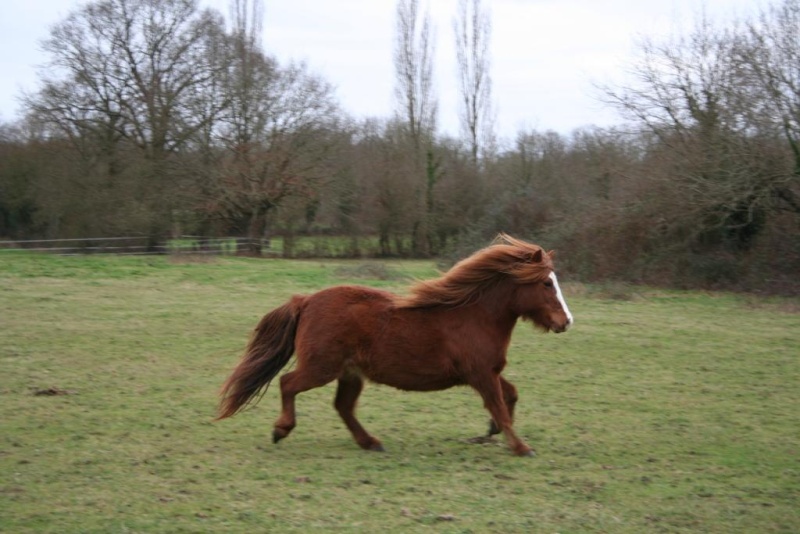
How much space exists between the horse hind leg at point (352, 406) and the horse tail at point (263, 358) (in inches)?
22.2

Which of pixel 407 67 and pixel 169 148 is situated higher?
pixel 407 67

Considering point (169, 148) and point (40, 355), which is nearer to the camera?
point (40, 355)

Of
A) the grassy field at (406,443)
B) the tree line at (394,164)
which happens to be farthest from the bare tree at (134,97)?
the grassy field at (406,443)

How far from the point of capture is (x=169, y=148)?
3678 cm

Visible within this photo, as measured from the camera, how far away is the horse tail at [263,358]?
678 centimetres

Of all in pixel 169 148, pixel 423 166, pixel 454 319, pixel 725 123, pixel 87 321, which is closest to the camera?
pixel 454 319

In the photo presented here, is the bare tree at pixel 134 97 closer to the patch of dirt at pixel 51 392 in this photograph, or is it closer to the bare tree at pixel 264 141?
the bare tree at pixel 264 141

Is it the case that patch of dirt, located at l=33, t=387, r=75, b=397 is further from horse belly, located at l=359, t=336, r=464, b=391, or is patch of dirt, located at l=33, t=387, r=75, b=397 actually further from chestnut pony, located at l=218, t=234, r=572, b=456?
horse belly, located at l=359, t=336, r=464, b=391

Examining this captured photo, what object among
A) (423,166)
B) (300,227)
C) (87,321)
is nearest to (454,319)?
(87,321)

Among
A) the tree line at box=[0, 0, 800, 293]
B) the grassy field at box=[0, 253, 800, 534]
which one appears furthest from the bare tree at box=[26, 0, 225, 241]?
the grassy field at box=[0, 253, 800, 534]

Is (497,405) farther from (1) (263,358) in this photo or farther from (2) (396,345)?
(1) (263,358)

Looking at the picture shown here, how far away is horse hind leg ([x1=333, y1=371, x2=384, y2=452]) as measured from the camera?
6.64m

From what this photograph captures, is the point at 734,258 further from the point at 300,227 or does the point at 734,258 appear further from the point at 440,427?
the point at 300,227

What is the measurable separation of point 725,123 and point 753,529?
2111cm
